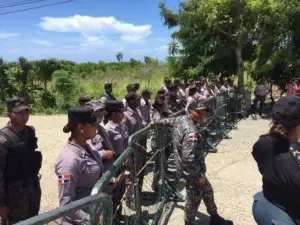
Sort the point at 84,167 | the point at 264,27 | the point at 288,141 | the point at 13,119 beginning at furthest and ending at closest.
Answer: the point at 264,27, the point at 13,119, the point at 84,167, the point at 288,141

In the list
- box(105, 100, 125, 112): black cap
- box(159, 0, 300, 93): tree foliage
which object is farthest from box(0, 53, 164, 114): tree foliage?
box(105, 100, 125, 112): black cap

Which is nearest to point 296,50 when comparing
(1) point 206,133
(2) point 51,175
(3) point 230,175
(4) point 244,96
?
(4) point 244,96

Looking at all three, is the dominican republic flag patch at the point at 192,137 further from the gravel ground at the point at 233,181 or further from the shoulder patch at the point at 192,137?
the gravel ground at the point at 233,181

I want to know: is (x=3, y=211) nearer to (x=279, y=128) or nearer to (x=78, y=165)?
(x=78, y=165)

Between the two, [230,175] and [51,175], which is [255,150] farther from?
[51,175]

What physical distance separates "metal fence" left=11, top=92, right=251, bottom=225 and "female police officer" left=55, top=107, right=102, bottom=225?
0.12 meters

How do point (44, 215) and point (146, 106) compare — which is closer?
point (44, 215)

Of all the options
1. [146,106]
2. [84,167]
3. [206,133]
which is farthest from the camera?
[206,133]

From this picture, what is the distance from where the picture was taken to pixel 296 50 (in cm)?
1538

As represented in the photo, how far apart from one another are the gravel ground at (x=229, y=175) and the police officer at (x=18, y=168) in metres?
2.16

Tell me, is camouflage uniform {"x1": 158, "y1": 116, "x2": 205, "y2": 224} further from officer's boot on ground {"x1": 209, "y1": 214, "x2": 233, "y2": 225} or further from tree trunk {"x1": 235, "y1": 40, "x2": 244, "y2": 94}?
→ tree trunk {"x1": 235, "y1": 40, "x2": 244, "y2": 94}

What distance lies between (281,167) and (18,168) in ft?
7.85

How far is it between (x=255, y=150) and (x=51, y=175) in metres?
6.01

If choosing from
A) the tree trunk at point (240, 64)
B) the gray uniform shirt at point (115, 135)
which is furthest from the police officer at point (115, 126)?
the tree trunk at point (240, 64)
